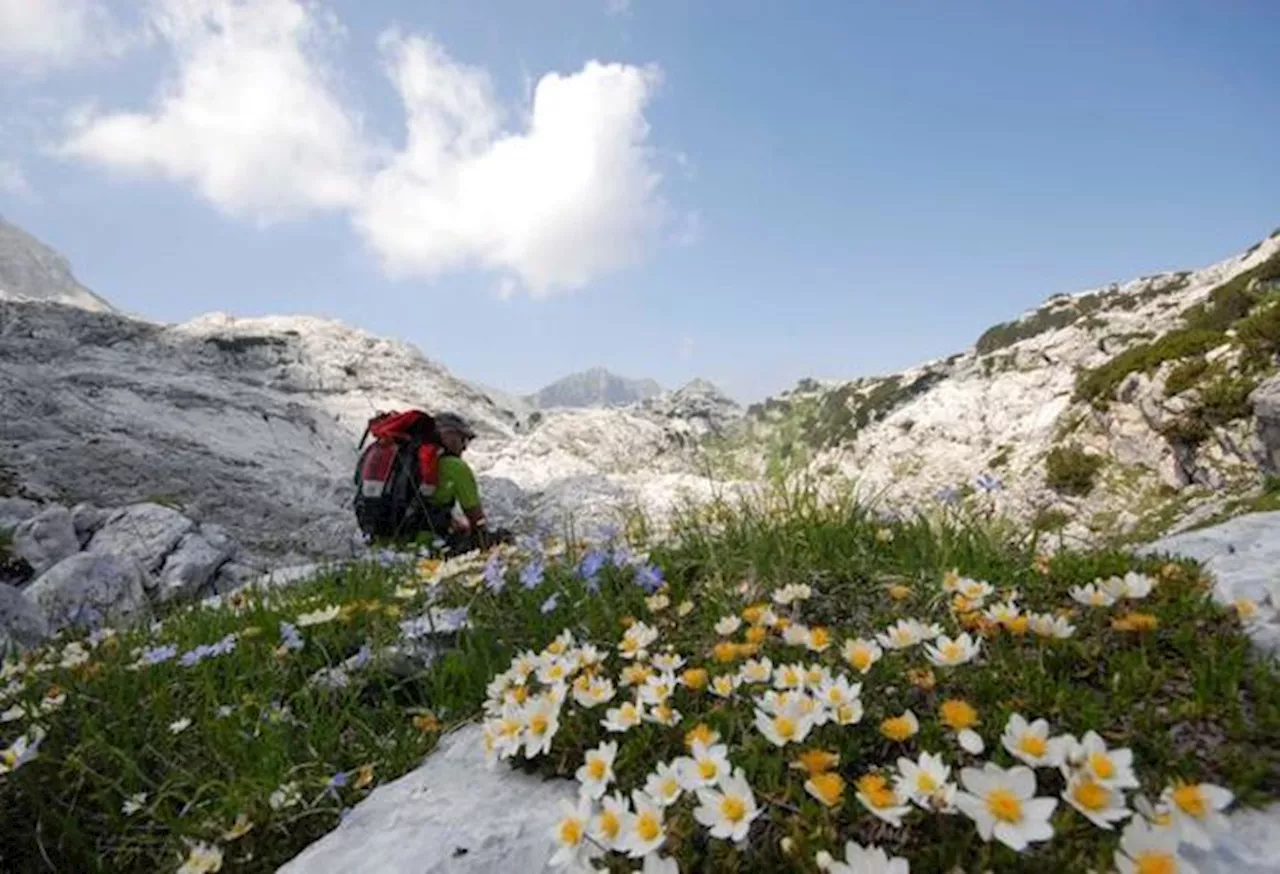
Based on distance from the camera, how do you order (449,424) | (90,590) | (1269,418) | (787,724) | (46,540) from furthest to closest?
1. (1269,418)
2. (46,540)
3. (449,424)
4. (90,590)
5. (787,724)

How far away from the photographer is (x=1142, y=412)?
26188mm

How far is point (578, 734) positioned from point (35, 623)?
6652 mm

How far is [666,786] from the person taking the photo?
1904 mm

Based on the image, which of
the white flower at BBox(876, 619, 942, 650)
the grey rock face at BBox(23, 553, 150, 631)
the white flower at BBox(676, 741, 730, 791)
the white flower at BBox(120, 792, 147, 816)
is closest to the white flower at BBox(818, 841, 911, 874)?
the white flower at BBox(676, 741, 730, 791)

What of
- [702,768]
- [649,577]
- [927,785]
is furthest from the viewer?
[649,577]

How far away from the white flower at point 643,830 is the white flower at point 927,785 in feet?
1.85

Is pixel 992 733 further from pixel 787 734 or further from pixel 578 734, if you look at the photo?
pixel 578 734

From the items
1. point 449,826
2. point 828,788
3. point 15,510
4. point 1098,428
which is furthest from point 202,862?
point 1098,428

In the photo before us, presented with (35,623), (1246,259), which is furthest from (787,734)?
(1246,259)

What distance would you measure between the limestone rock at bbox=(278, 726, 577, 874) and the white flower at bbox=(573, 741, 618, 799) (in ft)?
0.97

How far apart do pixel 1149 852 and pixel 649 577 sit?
7.72 feet

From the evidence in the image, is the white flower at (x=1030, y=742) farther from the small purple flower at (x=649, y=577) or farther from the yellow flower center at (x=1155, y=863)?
the small purple flower at (x=649, y=577)

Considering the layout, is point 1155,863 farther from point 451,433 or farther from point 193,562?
point 193,562

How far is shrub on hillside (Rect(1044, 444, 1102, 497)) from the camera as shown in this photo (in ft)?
86.4
